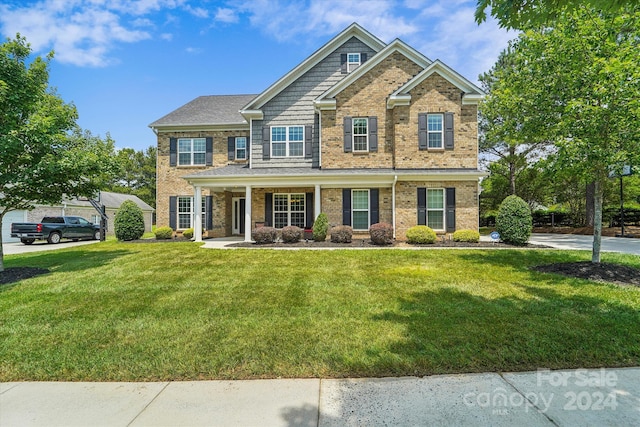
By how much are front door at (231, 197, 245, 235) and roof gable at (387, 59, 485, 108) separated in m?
10.6

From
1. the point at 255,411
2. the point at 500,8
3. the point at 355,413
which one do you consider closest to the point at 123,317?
the point at 255,411

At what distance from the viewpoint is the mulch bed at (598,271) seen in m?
7.48

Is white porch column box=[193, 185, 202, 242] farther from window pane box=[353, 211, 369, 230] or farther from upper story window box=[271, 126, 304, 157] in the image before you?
window pane box=[353, 211, 369, 230]

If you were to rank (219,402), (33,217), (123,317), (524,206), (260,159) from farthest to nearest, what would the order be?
(33,217) → (260,159) → (524,206) → (123,317) → (219,402)

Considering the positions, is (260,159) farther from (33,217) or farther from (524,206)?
(33,217)

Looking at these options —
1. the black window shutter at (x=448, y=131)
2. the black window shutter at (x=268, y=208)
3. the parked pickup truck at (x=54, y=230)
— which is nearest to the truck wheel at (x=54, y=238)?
the parked pickup truck at (x=54, y=230)

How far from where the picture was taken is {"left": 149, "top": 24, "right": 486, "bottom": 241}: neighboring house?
14938 millimetres

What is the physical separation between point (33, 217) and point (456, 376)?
30.5 metres

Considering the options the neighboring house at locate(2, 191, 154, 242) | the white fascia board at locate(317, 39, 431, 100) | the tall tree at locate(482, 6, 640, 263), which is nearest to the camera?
the tall tree at locate(482, 6, 640, 263)

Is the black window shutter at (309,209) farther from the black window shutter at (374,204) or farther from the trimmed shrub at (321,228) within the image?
the black window shutter at (374,204)

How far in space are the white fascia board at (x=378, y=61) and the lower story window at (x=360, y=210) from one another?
5.01m

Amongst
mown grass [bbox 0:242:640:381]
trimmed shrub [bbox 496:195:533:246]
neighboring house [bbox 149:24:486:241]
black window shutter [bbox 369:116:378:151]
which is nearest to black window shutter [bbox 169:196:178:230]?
neighboring house [bbox 149:24:486:241]

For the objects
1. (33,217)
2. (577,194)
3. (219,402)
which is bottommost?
(219,402)

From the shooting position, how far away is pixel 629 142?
7414 mm
